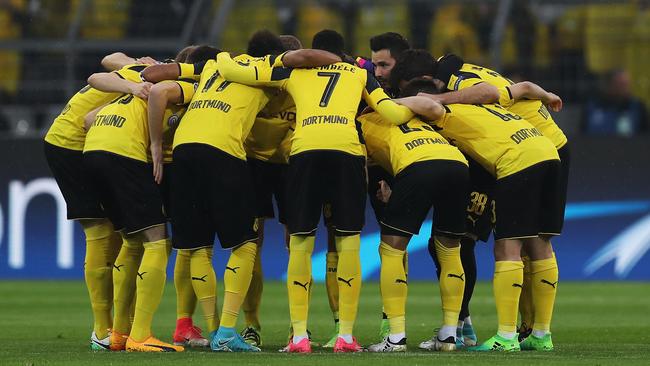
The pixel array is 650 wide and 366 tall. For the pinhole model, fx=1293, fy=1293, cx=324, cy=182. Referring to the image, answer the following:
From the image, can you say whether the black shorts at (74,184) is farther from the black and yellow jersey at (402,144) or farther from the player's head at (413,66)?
the player's head at (413,66)

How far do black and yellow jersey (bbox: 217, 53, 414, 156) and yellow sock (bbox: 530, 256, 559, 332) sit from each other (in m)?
1.57

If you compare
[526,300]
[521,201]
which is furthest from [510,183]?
[526,300]

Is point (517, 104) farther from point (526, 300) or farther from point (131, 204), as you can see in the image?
point (131, 204)

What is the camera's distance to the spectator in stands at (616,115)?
19.5 m

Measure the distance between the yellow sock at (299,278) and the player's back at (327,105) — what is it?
2.18 ft

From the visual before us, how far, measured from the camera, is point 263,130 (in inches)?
405

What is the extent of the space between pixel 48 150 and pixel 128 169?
1.09 m

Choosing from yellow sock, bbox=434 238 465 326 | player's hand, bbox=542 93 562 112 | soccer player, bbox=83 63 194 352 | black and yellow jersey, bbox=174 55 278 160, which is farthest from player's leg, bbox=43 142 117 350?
player's hand, bbox=542 93 562 112

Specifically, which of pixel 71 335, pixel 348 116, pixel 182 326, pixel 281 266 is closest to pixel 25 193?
pixel 281 266

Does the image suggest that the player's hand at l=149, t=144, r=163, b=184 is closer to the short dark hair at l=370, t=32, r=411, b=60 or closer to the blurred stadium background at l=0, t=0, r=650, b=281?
the short dark hair at l=370, t=32, r=411, b=60

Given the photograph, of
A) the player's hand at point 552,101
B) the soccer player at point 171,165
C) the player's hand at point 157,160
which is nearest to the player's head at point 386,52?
the player's hand at point 552,101

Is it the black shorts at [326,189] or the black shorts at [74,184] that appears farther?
the black shorts at [74,184]

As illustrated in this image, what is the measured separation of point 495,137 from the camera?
9.74 metres

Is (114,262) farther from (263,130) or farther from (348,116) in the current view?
(348,116)
